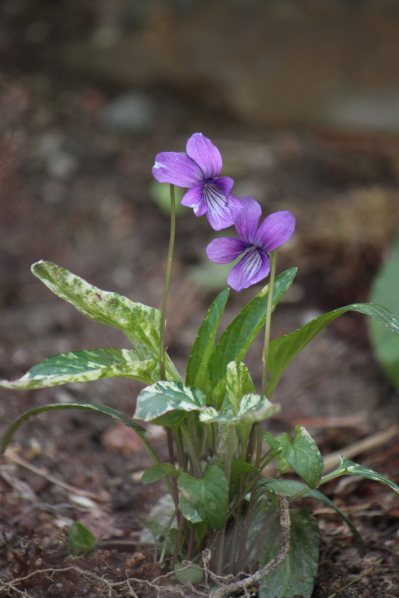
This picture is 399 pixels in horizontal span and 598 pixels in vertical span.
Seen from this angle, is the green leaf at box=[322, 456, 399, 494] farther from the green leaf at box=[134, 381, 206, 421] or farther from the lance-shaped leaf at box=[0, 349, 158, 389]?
the lance-shaped leaf at box=[0, 349, 158, 389]

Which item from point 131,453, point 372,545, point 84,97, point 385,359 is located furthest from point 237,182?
point 372,545

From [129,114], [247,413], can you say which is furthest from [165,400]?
[129,114]

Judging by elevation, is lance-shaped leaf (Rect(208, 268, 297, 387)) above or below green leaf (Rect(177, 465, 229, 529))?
above

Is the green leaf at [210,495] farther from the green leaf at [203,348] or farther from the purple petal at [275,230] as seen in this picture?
the purple petal at [275,230]

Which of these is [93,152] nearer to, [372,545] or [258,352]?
[258,352]

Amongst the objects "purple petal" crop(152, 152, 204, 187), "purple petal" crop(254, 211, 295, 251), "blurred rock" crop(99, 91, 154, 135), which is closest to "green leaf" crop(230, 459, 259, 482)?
"purple petal" crop(254, 211, 295, 251)

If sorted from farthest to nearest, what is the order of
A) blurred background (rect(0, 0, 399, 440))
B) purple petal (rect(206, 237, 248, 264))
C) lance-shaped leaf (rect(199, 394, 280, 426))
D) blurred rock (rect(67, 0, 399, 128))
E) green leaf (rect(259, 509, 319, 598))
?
blurred rock (rect(67, 0, 399, 128)) < blurred background (rect(0, 0, 399, 440)) < green leaf (rect(259, 509, 319, 598)) < purple petal (rect(206, 237, 248, 264)) < lance-shaped leaf (rect(199, 394, 280, 426))

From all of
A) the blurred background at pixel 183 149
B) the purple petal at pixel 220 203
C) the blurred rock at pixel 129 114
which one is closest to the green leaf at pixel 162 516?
the purple petal at pixel 220 203
